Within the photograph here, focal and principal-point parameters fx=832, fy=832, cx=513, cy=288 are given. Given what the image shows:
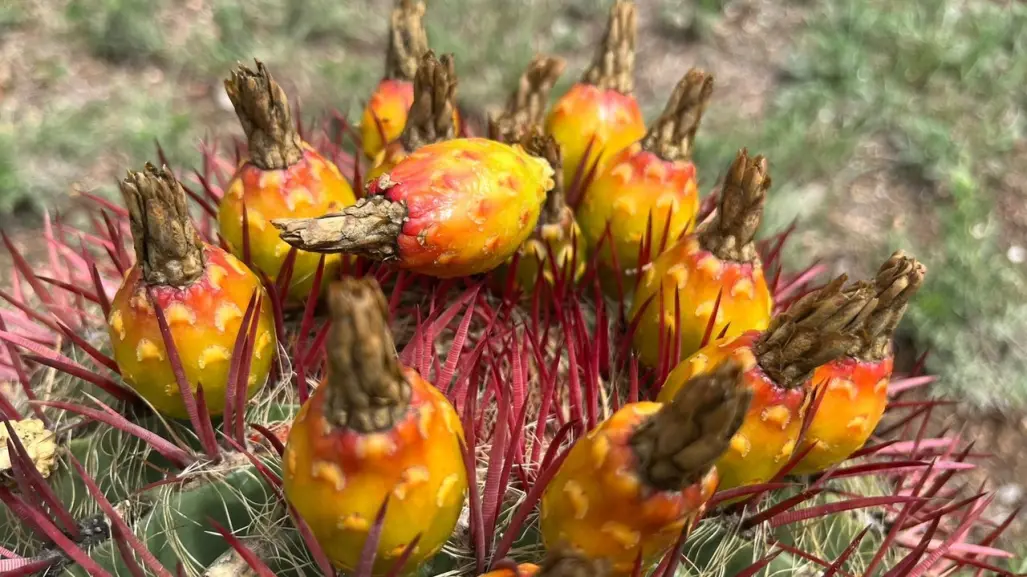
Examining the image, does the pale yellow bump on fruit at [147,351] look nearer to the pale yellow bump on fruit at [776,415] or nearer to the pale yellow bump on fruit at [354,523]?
the pale yellow bump on fruit at [354,523]

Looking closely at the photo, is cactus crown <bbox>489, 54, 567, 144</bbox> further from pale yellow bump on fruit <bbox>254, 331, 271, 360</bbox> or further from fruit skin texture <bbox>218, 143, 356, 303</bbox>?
A: pale yellow bump on fruit <bbox>254, 331, 271, 360</bbox>

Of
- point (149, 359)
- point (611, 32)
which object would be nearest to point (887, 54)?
point (611, 32)

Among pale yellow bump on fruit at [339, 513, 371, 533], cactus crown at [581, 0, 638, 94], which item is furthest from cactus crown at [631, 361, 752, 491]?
cactus crown at [581, 0, 638, 94]

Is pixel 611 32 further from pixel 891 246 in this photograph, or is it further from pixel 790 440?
pixel 891 246

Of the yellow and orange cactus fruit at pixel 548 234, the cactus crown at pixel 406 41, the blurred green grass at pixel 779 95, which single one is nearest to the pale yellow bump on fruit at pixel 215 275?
the yellow and orange cactus fruit at pixel 548 234

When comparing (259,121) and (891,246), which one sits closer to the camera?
(259,121)

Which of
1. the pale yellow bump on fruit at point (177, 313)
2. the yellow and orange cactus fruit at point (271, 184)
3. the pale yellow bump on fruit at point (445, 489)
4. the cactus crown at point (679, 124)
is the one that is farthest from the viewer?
the cactus crown at point (679, 124)
